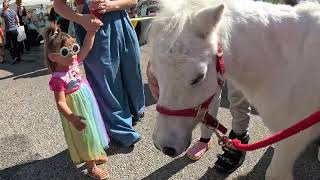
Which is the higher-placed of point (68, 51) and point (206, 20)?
point (206, 20)

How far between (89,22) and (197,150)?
1470 millimetres

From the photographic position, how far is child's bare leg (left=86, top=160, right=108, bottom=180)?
3346 mm

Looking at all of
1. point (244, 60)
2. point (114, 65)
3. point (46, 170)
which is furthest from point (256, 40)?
point (46, 170)

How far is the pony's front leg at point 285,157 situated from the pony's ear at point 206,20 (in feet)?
3.03

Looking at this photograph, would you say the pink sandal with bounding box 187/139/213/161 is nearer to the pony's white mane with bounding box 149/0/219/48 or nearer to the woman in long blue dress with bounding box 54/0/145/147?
the woman in long blue dress with bounding box 54/0/145/147

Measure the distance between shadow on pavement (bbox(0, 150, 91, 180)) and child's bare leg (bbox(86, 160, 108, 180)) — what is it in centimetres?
9

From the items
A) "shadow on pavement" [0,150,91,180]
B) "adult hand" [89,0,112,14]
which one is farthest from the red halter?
"shadow on pavement" [0,150,91,180]

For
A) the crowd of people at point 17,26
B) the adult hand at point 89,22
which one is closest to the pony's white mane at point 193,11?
the adult hand at point 89,22

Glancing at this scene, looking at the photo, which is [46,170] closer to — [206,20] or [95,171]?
[95,171]

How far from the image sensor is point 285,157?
2.44m

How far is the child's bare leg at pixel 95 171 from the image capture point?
132 inches

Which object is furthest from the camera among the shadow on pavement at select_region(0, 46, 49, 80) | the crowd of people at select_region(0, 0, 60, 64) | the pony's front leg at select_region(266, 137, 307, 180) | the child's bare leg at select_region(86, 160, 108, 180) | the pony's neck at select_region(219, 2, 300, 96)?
the crowd of people at select_region(0, 0, 60, 64)

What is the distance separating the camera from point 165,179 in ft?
10.9

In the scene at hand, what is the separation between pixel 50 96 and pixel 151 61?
4.07m
